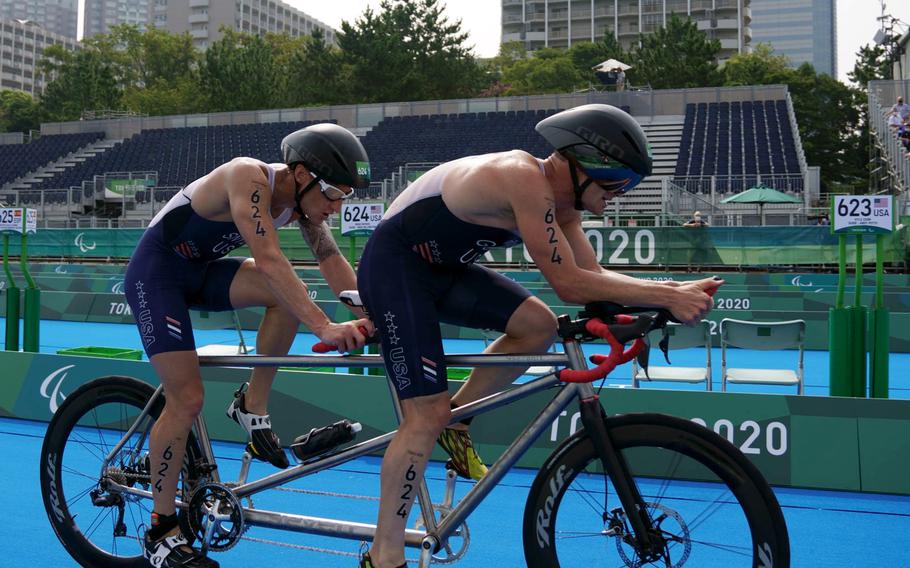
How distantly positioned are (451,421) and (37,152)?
48.9m

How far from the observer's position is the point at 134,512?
4.20m

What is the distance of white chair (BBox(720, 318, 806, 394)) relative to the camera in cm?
722

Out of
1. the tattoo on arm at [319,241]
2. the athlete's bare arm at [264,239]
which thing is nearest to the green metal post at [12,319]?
the tattoo on arm at [319,241]

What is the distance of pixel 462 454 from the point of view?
3457mm

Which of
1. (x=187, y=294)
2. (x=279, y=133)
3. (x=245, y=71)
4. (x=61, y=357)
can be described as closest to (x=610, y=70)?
(x=279, y=133)

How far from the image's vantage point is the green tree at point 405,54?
56875 mm

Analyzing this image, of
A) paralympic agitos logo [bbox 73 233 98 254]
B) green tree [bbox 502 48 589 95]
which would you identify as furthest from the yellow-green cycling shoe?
green tree [bbox 502 48 589 95]

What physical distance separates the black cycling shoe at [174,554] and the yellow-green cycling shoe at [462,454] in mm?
1115

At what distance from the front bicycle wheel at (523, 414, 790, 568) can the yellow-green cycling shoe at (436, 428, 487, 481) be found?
1.30ft

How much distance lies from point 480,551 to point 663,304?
204cm

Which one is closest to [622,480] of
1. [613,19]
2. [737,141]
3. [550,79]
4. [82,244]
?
[82,244]

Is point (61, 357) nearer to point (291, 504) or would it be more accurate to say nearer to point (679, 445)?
point (291, 504)

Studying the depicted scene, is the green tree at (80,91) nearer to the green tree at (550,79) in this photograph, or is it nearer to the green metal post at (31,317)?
the green tree at (550,79)

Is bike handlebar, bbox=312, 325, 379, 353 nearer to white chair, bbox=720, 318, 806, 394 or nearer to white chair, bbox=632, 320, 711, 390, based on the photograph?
white chair, bbox=632, 320, 711, 390
